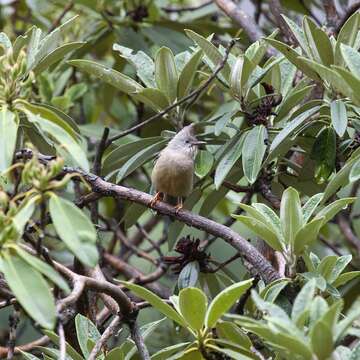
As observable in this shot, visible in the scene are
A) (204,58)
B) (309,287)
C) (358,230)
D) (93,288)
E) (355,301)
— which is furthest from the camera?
(358,230)

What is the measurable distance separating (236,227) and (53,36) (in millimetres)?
1714

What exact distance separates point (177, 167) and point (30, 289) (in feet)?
3.69

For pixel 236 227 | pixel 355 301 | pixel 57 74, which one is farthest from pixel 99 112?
pixel 355 301

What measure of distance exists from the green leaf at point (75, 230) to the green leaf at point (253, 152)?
685 millimetres

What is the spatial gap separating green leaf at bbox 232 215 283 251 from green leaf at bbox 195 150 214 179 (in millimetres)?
455

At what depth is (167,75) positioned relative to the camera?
2047mm

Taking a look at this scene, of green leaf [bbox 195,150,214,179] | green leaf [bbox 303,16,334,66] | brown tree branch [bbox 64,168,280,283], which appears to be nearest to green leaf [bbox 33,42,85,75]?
brown tree branch [bbox 64,168,280,283]

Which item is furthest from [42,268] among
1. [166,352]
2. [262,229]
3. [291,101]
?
[291,101]

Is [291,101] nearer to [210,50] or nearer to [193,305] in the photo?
[210,50]

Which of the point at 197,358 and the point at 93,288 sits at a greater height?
the point at 93,288

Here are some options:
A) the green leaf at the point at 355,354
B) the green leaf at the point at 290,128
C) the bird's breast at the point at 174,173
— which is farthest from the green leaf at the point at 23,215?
the bird's breast at the point at 174,173

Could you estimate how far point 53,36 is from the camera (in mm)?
1873

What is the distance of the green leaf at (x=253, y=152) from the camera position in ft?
6.19

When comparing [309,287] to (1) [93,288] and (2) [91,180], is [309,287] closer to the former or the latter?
(1) [93,288]
